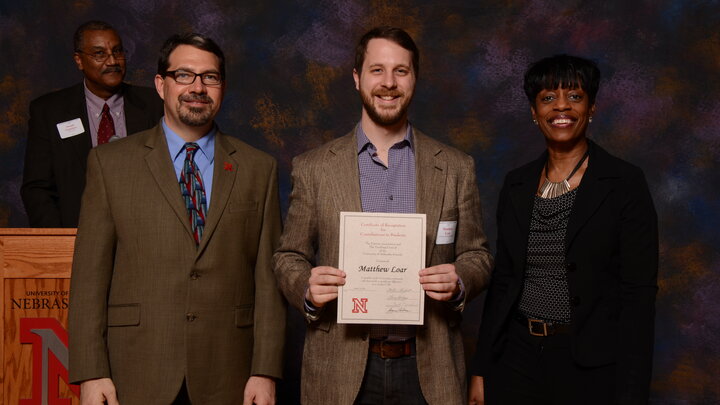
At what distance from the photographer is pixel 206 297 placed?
3.02 m

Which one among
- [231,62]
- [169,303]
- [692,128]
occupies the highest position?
[231,62]

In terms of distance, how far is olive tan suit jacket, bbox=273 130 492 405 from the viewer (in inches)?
115

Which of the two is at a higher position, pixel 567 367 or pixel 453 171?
pixel 453 171

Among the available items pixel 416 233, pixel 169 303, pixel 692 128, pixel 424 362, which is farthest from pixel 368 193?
pixel 692 128

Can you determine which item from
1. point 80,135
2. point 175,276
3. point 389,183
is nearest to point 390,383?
point 389,183

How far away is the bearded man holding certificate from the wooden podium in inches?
47.3

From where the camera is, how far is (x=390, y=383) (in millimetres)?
2918

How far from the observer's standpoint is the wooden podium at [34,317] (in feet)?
11.6

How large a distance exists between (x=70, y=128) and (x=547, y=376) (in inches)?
115

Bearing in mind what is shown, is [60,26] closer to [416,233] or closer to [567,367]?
[416,233]

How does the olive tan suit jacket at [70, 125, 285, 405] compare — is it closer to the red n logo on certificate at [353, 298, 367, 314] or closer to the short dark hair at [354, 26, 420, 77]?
the red n logo on certificate at [353, 298, 367, 314]

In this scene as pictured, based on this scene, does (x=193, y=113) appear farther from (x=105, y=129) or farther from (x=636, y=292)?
(x=636, y=292)

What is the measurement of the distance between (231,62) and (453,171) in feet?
10.7

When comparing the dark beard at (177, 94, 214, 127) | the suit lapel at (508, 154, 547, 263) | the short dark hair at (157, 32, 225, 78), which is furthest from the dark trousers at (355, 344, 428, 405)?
the short dark hair at (157, 32, 225, 78)
